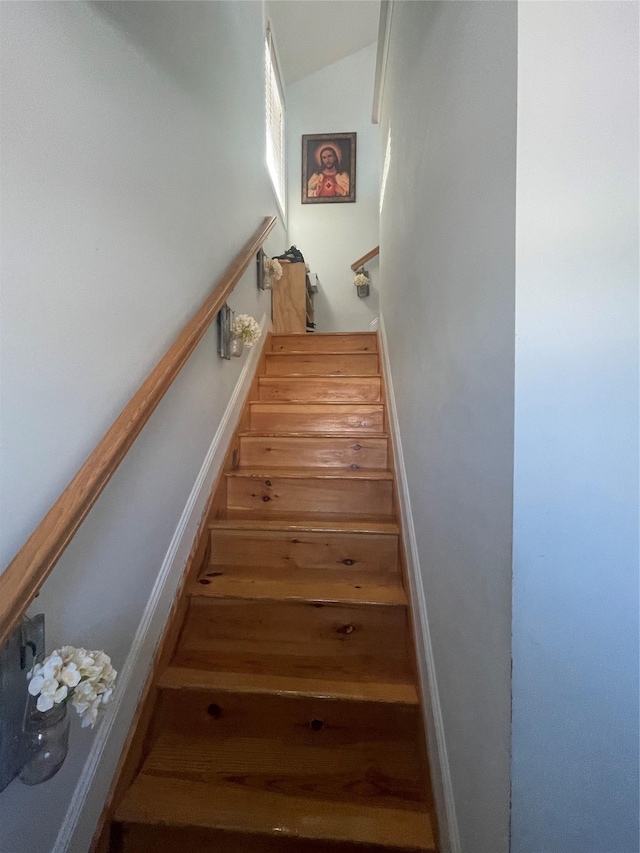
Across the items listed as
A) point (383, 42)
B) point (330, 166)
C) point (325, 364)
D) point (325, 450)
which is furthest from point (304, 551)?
point (330, 166)

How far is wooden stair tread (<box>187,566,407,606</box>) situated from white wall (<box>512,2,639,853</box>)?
2.43ft

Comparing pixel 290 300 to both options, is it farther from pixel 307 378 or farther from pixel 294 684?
pixel 294 684

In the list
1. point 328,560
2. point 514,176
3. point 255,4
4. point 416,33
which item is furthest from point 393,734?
point 255,4

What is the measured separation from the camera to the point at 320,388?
96.8 inches

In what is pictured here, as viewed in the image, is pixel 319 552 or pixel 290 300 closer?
pixel 319 552

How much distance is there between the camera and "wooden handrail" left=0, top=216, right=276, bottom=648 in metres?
0.63

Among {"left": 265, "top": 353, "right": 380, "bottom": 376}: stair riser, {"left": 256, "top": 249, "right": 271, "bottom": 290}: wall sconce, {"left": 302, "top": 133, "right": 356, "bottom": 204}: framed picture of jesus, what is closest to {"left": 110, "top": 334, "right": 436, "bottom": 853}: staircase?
{"left": 265, "top": 353, "right": 380, "bottom": 376}: stair riser

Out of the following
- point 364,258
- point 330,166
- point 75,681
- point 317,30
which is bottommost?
point 75,681

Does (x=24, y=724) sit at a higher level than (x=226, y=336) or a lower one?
lower

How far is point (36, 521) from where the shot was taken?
30.2 inches

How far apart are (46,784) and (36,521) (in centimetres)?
53

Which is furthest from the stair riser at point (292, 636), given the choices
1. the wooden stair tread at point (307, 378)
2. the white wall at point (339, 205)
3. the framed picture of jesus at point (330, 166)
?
the framed picture of jesus at point (330, 166)

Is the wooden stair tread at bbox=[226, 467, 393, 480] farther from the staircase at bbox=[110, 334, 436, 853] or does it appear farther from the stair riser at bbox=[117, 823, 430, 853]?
the stair riser at bbox=[117, 823, 430, 853]

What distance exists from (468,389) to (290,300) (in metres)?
2.75
